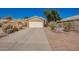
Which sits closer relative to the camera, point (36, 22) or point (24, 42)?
point (24, 42)

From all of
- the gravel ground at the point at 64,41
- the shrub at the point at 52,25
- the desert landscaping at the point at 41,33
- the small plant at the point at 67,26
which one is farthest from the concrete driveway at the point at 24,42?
the small plant at the point at 67,26

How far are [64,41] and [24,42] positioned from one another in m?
0.83

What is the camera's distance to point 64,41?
5234 millimetres

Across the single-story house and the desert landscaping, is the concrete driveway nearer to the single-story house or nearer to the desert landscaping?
the desert landscaping

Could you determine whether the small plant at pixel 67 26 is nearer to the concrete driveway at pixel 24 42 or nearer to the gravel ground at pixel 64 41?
the gravel ground at pixel 64 41

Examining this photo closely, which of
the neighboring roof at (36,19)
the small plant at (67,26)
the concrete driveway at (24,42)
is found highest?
the neighboring roof at (36,19)

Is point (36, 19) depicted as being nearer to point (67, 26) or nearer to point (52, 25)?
point (52, 25)

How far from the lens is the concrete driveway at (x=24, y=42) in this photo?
5176 millimetres

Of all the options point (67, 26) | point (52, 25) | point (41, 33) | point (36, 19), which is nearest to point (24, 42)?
point (41, 33)

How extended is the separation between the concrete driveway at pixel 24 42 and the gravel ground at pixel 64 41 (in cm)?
13

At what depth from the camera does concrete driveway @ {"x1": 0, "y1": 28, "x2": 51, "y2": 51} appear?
5176 millimetres

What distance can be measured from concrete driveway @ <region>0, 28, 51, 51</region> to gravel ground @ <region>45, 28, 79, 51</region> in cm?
13

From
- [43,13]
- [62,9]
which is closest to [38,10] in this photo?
[43,13]
